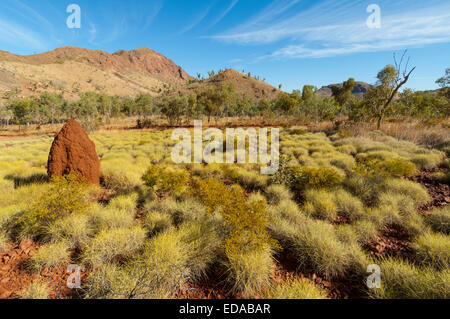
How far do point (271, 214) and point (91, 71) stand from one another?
15442 cm

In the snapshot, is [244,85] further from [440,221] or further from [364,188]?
[440,221]

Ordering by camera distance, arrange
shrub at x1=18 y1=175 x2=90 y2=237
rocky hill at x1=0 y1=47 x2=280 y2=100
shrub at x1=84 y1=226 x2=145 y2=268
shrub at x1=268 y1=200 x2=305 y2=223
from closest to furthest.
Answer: shrub at x1=84 y1=226 x2=145 y2=268, shrub at x1=18 y1=175 x2=90 y2=237, shrub at x1=268 y1=200 x2=305 y2=223, rocky hill at x1=0 y1=47 x2=280 y2=100

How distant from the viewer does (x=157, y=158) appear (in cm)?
1135

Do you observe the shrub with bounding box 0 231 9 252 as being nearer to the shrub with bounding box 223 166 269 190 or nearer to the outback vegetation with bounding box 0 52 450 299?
the outback vegetation with bounding box 0 52 450 299

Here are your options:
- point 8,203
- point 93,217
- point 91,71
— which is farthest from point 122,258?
point 91,71

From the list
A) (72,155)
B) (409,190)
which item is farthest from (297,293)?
(72,155)

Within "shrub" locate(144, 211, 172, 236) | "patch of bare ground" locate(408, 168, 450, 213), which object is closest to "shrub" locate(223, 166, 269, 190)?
"shrub" locate(144, 211, 172, 236)

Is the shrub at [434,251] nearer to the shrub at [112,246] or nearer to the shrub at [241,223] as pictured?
the shrub at [241,223]

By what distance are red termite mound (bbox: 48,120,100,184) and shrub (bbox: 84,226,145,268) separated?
354 cm

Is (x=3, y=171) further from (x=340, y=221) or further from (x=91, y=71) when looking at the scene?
(x=91, y=71)

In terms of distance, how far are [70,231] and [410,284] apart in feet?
21.9

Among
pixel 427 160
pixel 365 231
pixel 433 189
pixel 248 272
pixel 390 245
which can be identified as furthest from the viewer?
pixel 427 160

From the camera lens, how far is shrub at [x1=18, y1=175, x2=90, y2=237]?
12.7 ft

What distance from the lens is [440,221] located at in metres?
4.43
